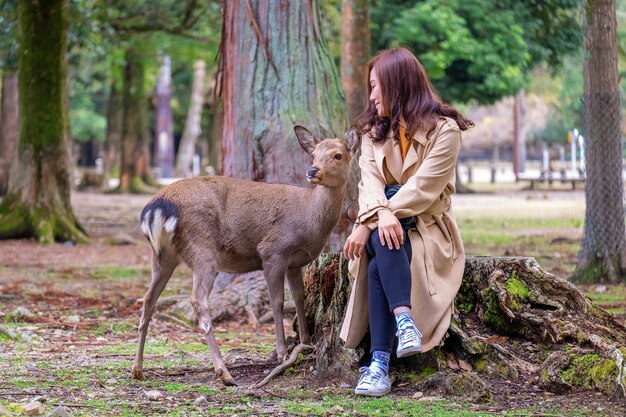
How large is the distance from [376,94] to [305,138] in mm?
795

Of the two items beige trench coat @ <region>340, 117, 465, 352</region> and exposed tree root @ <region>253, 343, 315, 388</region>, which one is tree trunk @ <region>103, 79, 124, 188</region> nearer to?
exposed tree root @ <region>253, 343, 315, 388</region>

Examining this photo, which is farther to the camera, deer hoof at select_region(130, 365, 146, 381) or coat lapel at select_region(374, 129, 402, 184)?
deer hoof at select_region(130, 365, 146, 381)

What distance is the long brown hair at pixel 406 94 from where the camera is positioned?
219 inches

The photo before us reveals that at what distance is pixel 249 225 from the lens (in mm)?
6277

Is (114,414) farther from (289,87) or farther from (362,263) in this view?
(289,87)

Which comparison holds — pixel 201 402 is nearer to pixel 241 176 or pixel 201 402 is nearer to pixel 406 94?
pixel 406 94

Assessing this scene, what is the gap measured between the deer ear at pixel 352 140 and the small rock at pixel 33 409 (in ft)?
7.76

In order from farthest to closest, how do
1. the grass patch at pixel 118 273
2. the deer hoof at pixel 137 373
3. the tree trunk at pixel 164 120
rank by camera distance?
the tree trunk at pixel 164 120
the grass patch at pixel 118 273
the deer hoof at pixel 137 373

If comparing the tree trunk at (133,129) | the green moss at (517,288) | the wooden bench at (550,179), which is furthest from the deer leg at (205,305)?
the wooden bench at (550,179)

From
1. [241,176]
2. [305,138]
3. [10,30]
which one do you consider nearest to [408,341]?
[305,138]

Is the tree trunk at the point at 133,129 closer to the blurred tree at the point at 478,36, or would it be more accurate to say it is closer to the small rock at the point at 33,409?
A: the blurred tree at the point at 478,36

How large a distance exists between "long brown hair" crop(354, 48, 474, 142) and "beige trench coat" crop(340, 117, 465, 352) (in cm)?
6

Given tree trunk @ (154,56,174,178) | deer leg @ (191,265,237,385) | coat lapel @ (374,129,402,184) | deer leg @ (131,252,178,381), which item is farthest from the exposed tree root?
tree trunk @ (154,56,174,178)

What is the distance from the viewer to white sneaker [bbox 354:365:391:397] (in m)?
5.27
